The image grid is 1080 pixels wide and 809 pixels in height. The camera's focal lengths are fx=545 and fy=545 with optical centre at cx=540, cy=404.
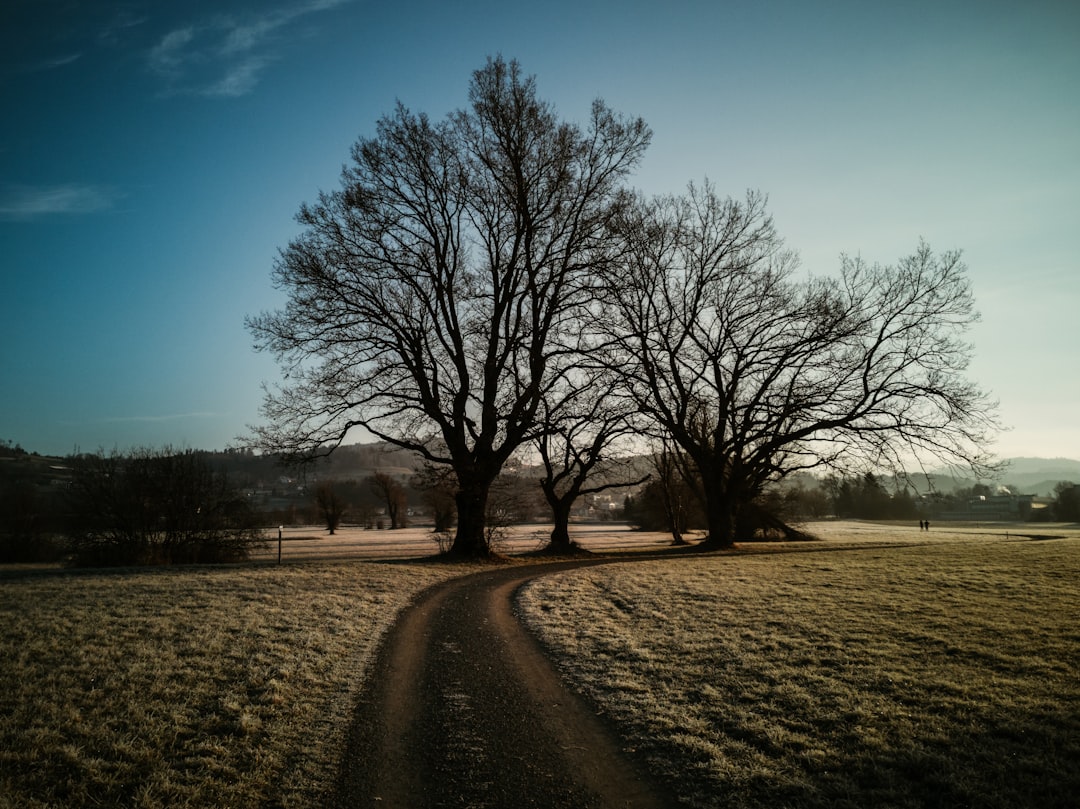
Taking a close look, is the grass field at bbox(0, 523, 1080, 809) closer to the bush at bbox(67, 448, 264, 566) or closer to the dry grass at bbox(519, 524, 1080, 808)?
the dry grass at bbox(519, 524, 1080, 808)

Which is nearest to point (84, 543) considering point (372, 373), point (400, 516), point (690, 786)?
point (372, 373)

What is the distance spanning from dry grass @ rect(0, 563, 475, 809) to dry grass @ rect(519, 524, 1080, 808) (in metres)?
3.29

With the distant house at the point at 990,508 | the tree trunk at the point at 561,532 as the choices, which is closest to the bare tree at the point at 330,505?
the tree trunk at the point at 561,532

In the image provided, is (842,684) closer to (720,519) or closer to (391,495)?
(720,519)

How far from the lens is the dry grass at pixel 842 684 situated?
4.48 m

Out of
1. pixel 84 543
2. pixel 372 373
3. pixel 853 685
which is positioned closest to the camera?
pixel 853 685

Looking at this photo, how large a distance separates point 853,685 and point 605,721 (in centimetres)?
309

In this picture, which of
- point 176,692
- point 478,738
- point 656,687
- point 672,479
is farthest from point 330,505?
point 478,738

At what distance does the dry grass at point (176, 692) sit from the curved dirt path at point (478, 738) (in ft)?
1.36

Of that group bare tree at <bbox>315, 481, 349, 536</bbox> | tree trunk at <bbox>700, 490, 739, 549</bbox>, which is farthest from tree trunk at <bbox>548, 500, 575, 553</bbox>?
bare tree at <bbox>315, 481, 349, 536</bbox>

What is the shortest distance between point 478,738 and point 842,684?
4378 millimetres

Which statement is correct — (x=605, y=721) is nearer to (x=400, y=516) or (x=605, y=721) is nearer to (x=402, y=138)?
(x=402, y=138)

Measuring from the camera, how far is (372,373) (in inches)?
794

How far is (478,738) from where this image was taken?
5.56 metres
